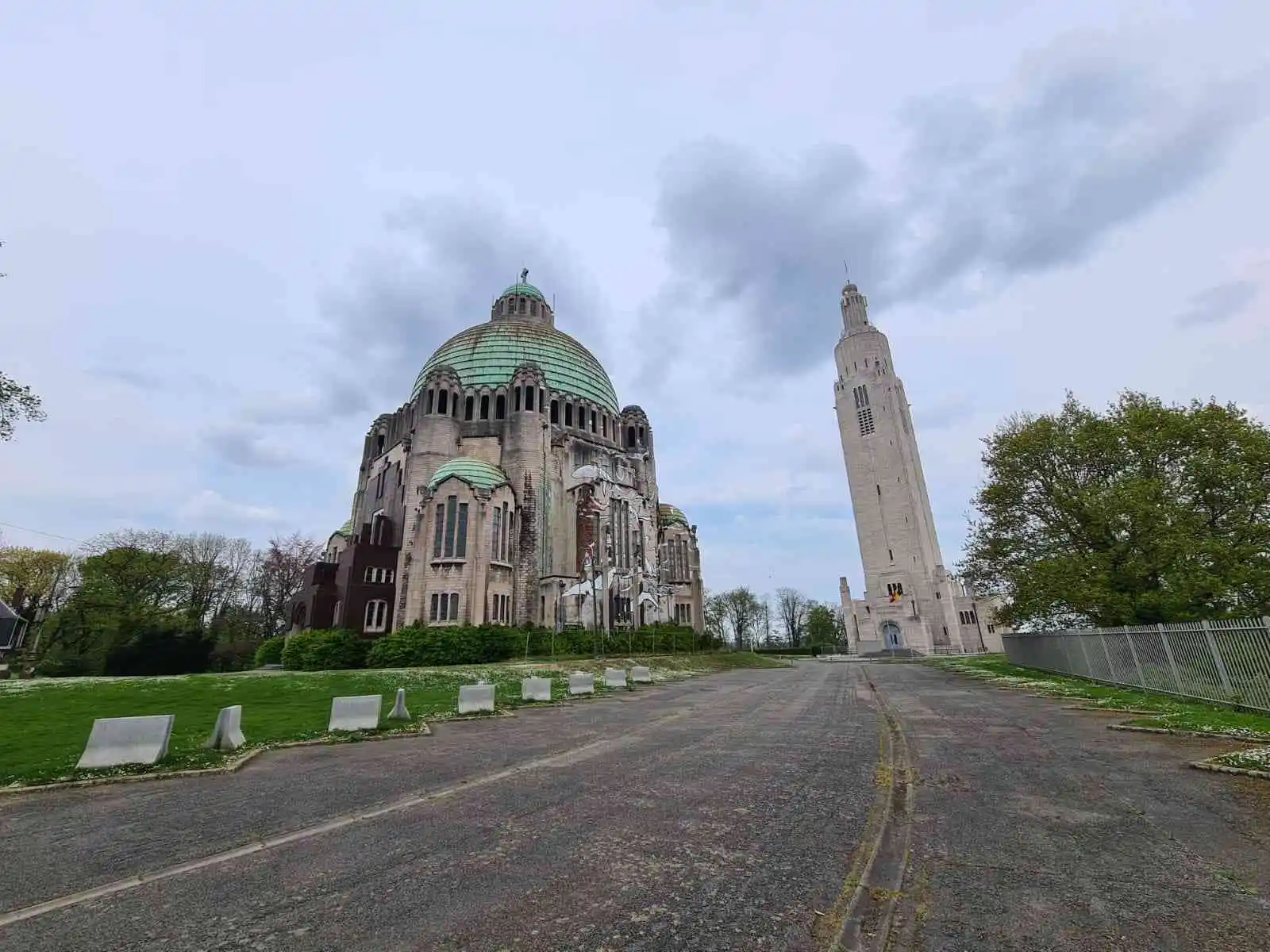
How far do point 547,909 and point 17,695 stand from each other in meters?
19.5

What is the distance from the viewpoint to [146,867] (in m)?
4.36

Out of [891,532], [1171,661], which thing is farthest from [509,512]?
[891,532]

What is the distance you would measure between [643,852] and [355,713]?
8.80 m

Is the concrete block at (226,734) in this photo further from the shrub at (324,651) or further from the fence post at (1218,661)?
the shrub at (324,651)

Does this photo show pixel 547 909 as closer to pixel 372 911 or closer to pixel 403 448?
pixel 372 911

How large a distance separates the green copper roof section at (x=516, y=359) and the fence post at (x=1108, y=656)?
40.5 metres

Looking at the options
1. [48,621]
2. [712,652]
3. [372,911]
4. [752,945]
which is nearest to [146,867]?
[372,911]

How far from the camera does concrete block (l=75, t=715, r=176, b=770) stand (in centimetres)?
770

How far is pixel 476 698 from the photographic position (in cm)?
1347

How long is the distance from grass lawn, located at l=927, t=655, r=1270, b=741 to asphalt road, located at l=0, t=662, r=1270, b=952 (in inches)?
58.6

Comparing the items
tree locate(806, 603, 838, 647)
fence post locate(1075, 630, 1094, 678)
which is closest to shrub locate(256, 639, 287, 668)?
fence post locate(1075, 630, 1094, 678)

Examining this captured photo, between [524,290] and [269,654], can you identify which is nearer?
[269,654]

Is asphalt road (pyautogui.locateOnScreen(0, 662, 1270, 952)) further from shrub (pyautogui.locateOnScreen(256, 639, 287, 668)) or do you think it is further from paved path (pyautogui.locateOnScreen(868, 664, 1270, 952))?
shrub (pyautogui.locateOnScreen(256, 639, 287, 668))

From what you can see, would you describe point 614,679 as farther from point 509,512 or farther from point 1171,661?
point 509,512
